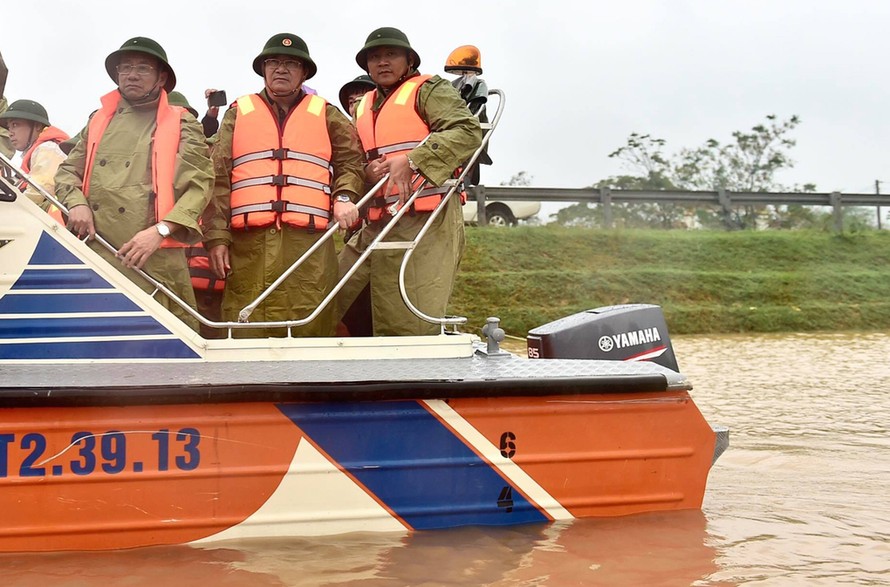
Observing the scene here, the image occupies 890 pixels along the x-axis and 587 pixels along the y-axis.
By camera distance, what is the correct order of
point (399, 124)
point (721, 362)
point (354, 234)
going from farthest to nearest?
1. point (721, 362)
2. point (354, 234)
3. point (399, 124)

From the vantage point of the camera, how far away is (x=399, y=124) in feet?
13.1

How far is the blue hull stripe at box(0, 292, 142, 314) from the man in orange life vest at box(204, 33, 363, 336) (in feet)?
2.18

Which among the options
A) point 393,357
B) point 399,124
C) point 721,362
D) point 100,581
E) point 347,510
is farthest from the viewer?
point 721,362

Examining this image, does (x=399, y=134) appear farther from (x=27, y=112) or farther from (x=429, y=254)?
(x=27, y=112)

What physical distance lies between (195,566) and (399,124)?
2.01 metres

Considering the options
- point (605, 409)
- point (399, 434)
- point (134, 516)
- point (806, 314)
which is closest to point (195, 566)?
point (134, 516)

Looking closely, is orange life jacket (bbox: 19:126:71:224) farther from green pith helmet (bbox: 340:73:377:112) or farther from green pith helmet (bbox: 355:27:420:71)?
green pith helmet (bbox: 355:27:420:71)

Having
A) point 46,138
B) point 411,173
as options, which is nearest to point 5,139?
point 46,138

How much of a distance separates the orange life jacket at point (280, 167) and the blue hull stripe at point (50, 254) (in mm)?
794

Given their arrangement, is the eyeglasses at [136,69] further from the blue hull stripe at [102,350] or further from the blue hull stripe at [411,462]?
the blue hull stripe at [411,462]

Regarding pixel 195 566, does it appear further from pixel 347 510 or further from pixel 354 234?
pixel 354 234

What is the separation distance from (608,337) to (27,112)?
12.6ft

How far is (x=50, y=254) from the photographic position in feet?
10.7

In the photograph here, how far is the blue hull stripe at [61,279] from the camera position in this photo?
3262 millimetres
